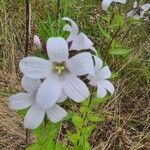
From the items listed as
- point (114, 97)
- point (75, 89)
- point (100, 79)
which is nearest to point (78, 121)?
point (100, 79)

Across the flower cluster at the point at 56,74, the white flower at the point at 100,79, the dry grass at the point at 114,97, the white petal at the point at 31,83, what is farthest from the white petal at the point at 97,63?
the dry grass at the point at 114,97

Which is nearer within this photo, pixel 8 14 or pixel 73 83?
pixel 73 83

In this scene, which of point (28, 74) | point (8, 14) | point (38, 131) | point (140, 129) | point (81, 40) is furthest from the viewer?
point (8, 14)

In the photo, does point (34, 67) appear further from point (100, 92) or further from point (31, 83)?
point (100, 92)

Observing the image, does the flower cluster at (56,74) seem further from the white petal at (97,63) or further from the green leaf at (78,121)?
the green leaf at (78,121)

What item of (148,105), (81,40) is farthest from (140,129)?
(81,40)

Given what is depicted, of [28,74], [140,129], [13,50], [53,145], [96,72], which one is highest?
[28,74]

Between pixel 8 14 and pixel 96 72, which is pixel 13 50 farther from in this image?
pixel 96 72
